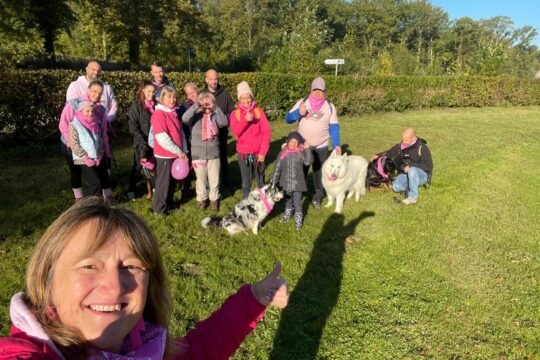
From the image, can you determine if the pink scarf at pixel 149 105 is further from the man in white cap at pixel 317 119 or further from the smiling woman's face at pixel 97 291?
the smiling woman's face at pixel 97 291

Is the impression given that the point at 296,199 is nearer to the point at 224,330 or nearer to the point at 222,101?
the point at 222,101

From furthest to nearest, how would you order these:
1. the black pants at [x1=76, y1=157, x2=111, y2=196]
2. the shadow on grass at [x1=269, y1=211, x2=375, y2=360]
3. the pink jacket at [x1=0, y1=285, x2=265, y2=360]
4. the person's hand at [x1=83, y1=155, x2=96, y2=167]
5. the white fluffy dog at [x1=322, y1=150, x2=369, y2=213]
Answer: the white fluffy dog at [x1=322, y1=150, x2=369, y2=213], the black pants at [x1=76, y1=157, x2=111, y2=196], the person's hand at [x1=83, y1=155, x2=96, y2=167], the shadow on grass at [x1=269, y1=211, x2=375, y2=360], the pink jacket at [x1=0, y1=285, x2=265, y2=360]

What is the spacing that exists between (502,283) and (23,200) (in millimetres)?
7356

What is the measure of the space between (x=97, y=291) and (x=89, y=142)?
4.73 metres

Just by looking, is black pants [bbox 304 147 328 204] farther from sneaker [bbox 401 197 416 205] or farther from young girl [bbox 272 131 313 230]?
sneaker [bbox 401 197 416 205]

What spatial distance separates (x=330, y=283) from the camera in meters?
4.42

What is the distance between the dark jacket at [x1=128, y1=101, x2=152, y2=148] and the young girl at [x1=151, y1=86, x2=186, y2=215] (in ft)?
2.43

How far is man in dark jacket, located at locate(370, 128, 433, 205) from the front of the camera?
24.3 ft

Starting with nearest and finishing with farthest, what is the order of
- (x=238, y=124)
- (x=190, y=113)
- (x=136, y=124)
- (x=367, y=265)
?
(x=367, y=265), (x=190, y=113), (x=238, y=124), (x=136, y=124)

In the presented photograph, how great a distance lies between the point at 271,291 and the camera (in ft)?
5.16

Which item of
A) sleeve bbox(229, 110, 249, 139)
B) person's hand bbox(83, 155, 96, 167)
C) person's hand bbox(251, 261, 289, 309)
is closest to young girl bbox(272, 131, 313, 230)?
sleeve bbox(229, 110, 249, 139)

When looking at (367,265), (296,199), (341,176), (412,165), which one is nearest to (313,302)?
(367,265)

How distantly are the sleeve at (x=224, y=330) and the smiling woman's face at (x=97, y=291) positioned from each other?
0.36m

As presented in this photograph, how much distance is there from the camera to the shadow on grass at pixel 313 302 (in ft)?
11.2
